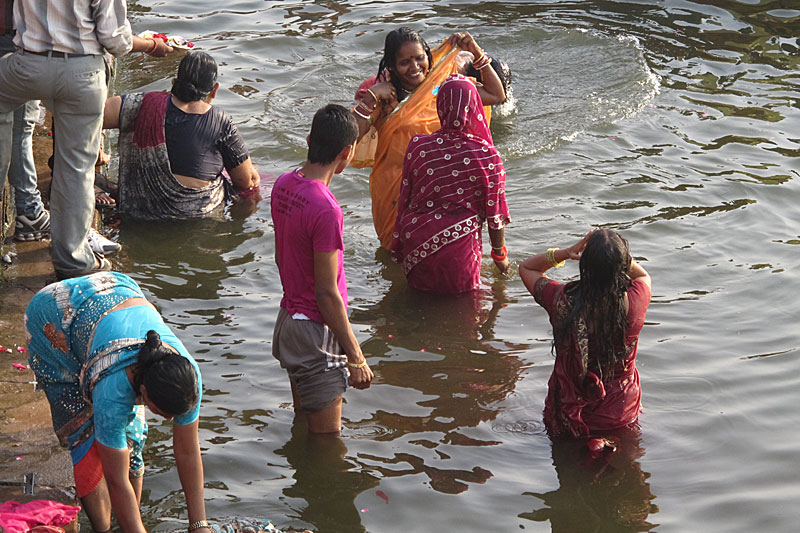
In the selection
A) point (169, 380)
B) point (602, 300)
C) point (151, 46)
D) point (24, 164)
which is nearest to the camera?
point (169, 380)

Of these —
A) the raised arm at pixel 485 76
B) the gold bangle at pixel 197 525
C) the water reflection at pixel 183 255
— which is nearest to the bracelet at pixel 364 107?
the raised arm at pixel 485 76

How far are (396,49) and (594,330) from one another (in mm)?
2671

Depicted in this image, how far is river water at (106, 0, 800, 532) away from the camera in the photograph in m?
4.66

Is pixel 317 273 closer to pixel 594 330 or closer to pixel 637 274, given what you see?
pixel 594 330

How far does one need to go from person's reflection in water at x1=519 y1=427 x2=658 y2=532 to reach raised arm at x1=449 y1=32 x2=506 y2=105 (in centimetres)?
251

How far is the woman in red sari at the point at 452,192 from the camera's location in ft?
19.7

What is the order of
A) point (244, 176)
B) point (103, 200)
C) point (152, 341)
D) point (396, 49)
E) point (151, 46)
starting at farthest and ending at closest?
point (244, 176)
point (103, 200)
point (396, 49)
point (151, 46)
point (152, 341)

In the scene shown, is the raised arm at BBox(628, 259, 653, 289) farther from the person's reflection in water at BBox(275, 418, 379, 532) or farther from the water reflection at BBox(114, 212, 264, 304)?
the water reflection at BBox(114, 212, 264, 304)

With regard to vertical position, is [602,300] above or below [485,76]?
below

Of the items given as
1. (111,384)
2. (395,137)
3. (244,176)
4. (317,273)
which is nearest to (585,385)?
(317,273)

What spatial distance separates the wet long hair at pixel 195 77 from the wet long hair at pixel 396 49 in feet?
4.16

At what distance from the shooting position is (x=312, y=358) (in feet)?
14.7

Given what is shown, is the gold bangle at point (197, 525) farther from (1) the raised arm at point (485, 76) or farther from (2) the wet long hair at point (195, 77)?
(2) the wet long hair at point (195, 77)

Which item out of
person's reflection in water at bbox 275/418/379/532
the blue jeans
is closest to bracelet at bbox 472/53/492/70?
person's reflection in water at bbox 275/418/379/532
